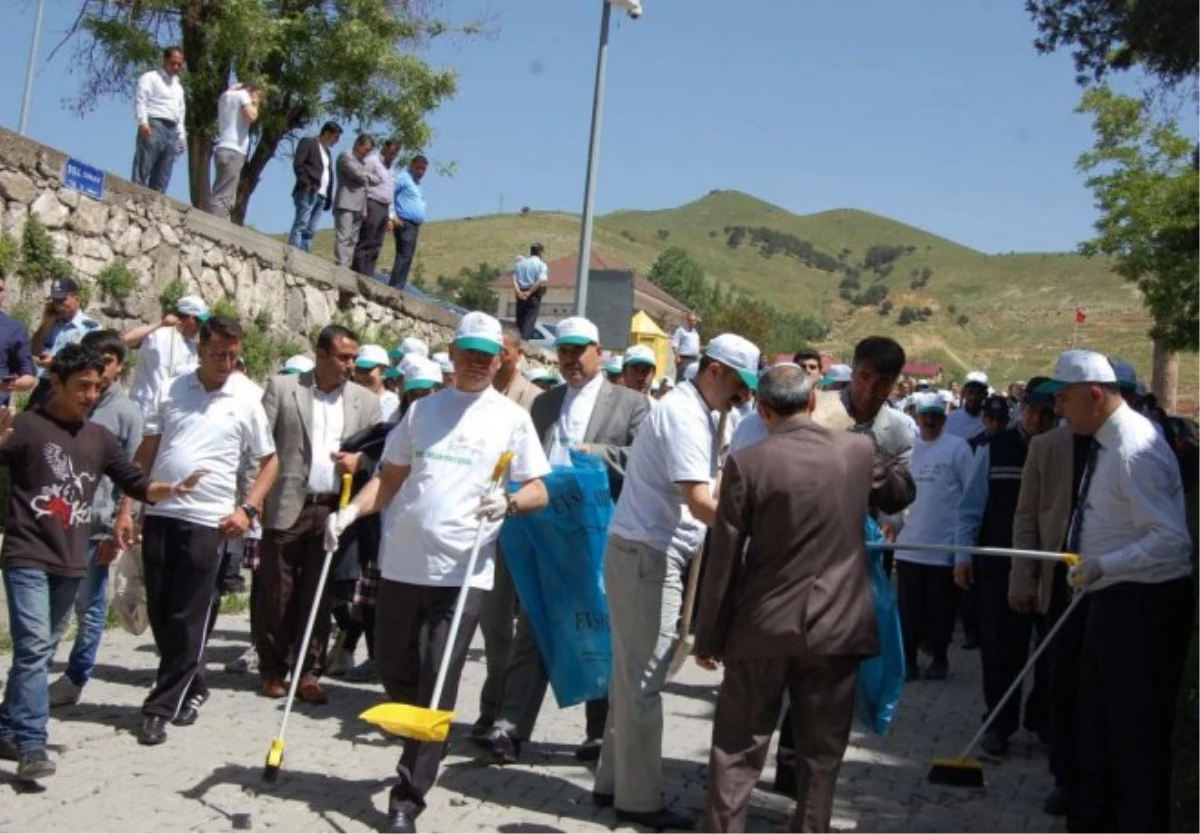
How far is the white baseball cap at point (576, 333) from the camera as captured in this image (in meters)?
7.39

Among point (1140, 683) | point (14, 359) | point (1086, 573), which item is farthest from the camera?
point (14, 359)

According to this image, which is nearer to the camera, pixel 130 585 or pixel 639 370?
pixel 130 585

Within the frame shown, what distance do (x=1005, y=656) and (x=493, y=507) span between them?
3.48 metres

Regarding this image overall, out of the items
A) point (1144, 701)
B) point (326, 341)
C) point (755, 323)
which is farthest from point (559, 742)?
point (755, 323)

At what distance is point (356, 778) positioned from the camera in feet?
20.8

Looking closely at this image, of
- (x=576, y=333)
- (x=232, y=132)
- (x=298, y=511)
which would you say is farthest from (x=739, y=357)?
(x=232, y=132)

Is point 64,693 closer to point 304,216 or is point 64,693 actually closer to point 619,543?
point 619,543

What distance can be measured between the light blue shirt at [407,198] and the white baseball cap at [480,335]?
11.9 meters

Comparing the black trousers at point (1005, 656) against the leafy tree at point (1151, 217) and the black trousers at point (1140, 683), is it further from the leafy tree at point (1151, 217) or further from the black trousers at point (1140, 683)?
the leafy tree at point (1151, 217)

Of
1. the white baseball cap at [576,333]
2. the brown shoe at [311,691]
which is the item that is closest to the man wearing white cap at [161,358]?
the brown shoe at [311,691]

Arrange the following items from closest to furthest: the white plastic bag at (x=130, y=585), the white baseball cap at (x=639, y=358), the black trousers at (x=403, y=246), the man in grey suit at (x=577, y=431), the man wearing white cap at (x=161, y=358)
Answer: the man in grey suit at (x=577, y=431) → the white plastic bag at (x=130, y=585) → the man wearing white cap at (x=161, y=358) → the white baseball cap at (x=639, y=358) → the black trousers at (x=403, y=246)

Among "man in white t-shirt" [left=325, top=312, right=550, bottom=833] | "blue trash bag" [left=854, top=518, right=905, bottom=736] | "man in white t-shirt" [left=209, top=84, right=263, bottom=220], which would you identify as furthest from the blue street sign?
"blue trash bag" [left=854, top=518, right=905, bottom=736]

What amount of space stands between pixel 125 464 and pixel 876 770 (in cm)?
394

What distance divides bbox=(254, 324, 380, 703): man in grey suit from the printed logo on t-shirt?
5.92 ft
